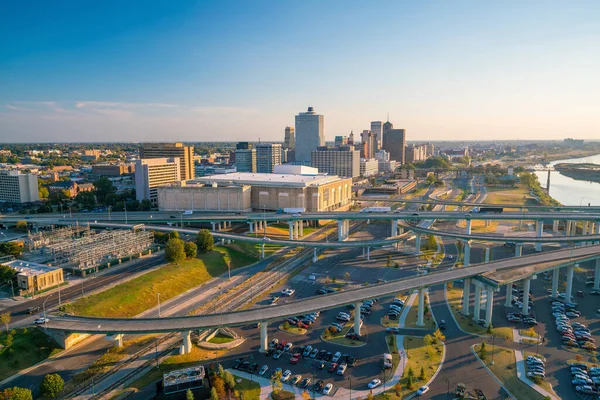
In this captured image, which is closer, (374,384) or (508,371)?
(374,384)

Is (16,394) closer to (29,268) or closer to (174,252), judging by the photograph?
(29,268)

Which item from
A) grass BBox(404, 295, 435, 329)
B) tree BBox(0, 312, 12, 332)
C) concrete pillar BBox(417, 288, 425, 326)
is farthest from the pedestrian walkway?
tree BBox(0, 312, 12, 332)

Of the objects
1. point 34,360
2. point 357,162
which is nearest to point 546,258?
point 34,360

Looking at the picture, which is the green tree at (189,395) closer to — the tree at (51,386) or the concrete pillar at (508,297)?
the tree at (51,386)

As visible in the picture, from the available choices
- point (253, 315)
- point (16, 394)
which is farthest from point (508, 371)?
point (16, 394)

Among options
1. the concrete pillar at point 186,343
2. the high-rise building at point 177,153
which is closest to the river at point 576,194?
the high-rise building at point 177,153

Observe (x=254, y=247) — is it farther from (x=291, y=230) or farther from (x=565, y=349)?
(x=565, y=349)
